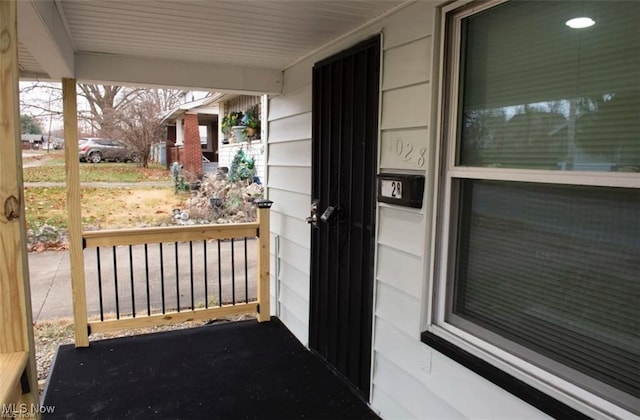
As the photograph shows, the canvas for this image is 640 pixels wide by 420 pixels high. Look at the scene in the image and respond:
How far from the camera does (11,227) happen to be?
39.7 inches

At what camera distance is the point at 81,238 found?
117 inches

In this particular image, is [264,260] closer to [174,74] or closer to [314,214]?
[314,214]

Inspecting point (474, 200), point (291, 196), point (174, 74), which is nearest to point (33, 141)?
point (174, 74)

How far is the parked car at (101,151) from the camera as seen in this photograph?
1080 centimetres

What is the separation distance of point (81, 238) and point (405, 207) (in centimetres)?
226

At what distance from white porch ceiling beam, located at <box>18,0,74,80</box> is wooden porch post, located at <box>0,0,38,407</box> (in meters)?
0.52

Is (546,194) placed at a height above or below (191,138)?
below

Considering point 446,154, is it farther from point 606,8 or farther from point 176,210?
point 176,210

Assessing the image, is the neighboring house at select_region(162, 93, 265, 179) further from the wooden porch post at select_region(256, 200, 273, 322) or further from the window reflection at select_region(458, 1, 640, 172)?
the window reflection at select_region(458, 1, 640, 172)

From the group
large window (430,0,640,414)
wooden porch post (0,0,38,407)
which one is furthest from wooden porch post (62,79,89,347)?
large window (430,0,640,414)

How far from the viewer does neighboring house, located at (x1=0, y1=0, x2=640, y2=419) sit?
1229mm

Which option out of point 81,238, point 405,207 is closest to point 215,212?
point 81,238

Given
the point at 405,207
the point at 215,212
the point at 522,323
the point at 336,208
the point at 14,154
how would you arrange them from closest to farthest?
the point at 14,154 < the point at 522,323 < the point at 405,207 < the point at 336,208 < the point at 215,212

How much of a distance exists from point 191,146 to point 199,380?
834 cm
